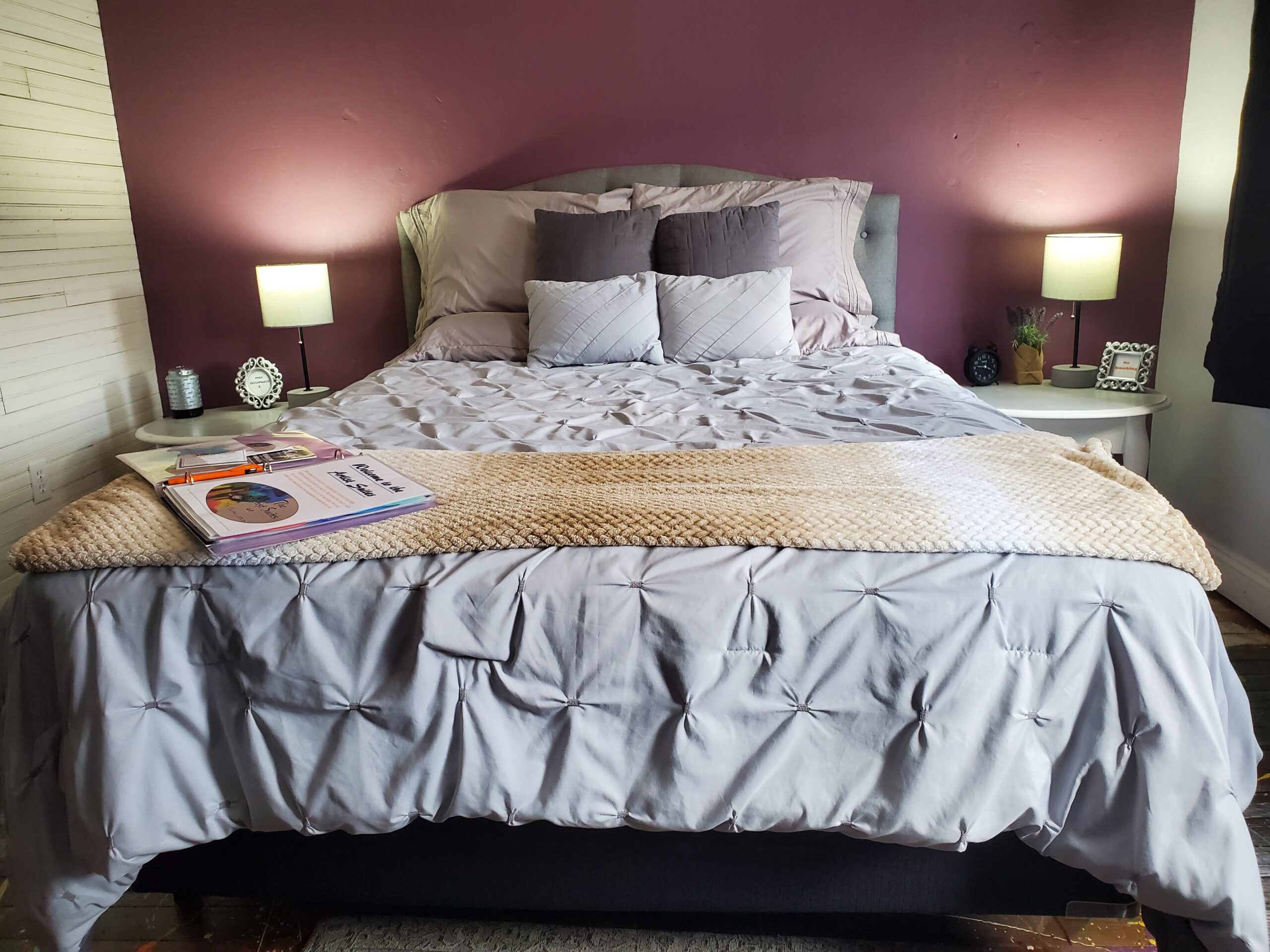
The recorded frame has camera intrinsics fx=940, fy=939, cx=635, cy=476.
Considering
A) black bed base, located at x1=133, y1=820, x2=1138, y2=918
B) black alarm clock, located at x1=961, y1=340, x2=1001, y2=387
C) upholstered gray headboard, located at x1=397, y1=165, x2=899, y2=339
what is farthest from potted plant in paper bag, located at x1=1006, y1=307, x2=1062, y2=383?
black bed base, located at x1=133, y1=820, x2=1138, y2=918

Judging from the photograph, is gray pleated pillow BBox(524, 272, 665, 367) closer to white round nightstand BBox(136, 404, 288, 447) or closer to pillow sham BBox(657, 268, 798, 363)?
pillow sham BBox(657, 268, 798, 363)

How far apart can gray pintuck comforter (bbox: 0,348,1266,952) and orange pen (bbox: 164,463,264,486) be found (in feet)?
0.66

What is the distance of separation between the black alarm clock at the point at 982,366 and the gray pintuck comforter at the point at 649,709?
203 centimetres

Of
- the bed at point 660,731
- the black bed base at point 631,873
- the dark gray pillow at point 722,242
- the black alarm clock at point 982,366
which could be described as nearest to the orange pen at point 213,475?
the bed at point 660,731

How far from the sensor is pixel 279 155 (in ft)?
10.7

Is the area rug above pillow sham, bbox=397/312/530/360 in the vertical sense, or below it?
below

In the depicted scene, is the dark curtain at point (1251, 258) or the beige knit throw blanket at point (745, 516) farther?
the dark curtain at point (1251, 258)

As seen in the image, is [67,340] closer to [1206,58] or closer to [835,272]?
[835,272]

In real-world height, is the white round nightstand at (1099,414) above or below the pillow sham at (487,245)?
below

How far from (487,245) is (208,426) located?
1.10 metres

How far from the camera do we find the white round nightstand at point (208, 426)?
293 centimetres

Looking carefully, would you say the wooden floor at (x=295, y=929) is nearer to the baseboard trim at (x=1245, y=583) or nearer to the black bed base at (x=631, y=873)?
the black bed base at (x=631, y=873)

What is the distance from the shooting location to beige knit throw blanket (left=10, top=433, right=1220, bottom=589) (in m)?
1.18

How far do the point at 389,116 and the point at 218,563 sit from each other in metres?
2.42
